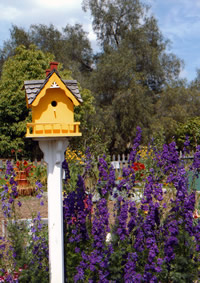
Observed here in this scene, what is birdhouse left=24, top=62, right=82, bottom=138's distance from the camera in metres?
3.49

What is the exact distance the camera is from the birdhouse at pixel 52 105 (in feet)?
11.5

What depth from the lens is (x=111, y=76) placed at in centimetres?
1900

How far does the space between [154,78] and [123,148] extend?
5.43 metres

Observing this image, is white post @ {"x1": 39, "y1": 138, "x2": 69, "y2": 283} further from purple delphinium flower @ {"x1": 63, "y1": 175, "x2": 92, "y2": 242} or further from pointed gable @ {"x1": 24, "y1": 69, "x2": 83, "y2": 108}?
pointed gable @ {"x1": 24, "y1": 69, "x2": 83, "y2": 108}

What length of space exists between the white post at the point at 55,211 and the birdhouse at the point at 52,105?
0.12 m

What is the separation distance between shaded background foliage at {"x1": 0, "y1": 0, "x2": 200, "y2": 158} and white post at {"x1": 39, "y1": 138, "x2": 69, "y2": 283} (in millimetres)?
11599

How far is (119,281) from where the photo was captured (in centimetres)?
333

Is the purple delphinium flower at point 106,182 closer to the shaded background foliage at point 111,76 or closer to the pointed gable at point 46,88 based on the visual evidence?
the pointed gable at point 46,88

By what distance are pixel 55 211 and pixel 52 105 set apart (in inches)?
41.9

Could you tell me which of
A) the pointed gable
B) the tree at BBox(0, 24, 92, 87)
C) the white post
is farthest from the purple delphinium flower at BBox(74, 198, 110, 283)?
the tree at BBox(0, 24, 92, 87)

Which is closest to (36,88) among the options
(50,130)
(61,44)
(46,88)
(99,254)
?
(46,88)

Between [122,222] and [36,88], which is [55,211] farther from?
[36,88]

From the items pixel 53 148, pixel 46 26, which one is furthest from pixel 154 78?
pixel 53 148

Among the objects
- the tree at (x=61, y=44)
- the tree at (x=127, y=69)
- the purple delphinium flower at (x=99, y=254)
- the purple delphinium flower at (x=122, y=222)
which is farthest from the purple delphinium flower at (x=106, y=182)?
the tree at (x=61, y=44)
